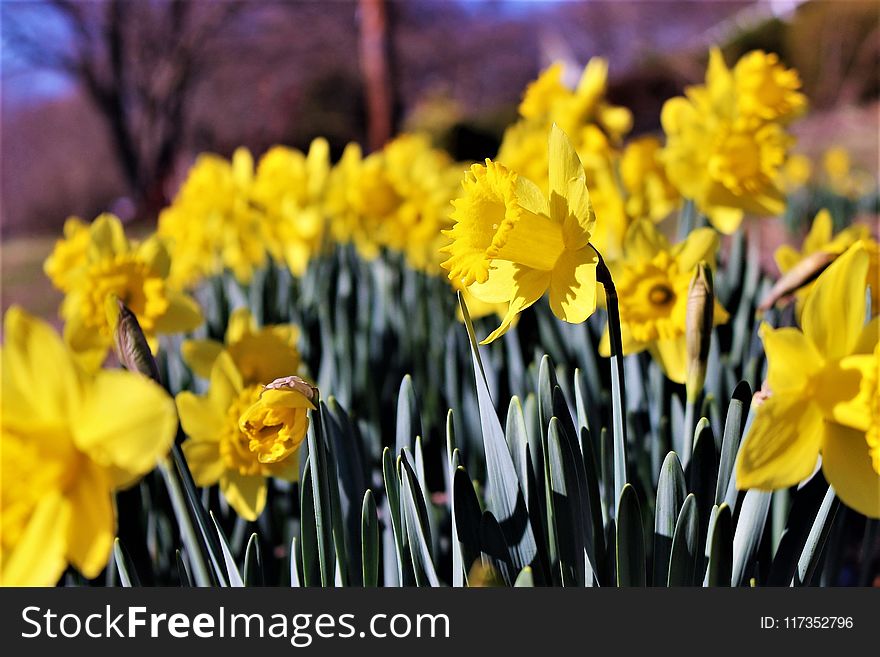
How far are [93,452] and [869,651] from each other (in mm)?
699

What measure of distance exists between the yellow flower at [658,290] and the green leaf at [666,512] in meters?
0.22

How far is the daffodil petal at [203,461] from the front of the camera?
0.85m

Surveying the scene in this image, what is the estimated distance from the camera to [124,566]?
0.76 metres

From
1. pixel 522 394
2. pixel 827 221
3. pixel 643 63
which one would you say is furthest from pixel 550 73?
pixel 643 63

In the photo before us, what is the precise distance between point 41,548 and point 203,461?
0.38 m

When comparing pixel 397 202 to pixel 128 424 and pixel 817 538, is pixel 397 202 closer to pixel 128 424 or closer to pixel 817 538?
pixel 817 538

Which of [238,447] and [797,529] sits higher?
[238,447]

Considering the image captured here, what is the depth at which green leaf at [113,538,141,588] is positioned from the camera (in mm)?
751

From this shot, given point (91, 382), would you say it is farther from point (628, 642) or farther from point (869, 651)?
point (869, 651)

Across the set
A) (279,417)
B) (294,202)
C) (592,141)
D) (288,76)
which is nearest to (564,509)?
(279,417)

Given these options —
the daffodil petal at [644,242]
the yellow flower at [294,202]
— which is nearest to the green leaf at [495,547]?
the daffodil petal at [644,242]

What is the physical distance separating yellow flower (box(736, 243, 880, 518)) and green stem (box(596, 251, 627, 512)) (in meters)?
0.15

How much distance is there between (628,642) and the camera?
0.68 meters

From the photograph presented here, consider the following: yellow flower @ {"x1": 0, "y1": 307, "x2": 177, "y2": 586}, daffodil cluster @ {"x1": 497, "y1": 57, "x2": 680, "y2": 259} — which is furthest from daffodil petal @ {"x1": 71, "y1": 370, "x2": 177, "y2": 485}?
daffodil cluster @ {"x1": 497, "y1": 57, "x2": 680, "y2": 259}
